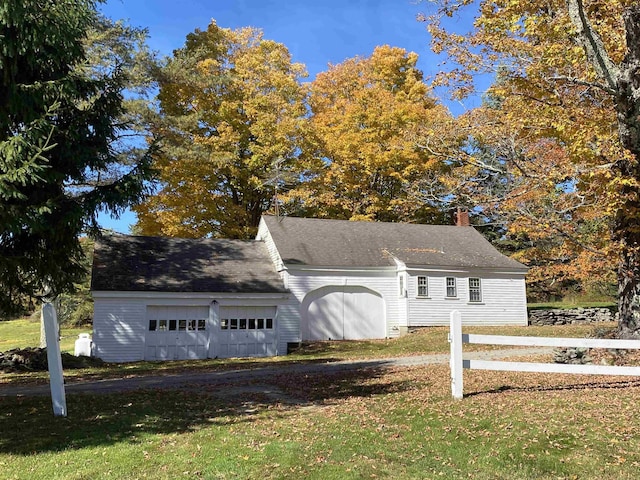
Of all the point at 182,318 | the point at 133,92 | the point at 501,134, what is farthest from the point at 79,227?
the point at 133,92

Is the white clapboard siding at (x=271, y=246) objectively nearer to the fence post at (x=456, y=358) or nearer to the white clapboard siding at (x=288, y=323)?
the white clapboard siding at (x=288, y=323)

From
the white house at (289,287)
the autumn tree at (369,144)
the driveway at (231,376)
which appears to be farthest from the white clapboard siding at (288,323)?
the autumn tree at (369,144)

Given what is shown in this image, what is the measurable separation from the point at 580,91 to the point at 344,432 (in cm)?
1059

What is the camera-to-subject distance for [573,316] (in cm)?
2833

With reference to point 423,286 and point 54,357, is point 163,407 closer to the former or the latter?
point 54,357

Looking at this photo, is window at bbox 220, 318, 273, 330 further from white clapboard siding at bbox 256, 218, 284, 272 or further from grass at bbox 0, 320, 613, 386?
white clapboard siding at bbox 256, 218, 284, 272

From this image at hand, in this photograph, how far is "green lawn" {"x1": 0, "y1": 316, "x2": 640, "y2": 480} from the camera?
5.54 m

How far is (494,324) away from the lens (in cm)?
2631

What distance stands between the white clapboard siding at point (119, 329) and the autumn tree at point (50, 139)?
32.4 ft

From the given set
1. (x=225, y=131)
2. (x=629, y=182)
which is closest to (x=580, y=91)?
(x=629, y=182)

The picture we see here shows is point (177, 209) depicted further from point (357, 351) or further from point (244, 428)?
point (244, 428)

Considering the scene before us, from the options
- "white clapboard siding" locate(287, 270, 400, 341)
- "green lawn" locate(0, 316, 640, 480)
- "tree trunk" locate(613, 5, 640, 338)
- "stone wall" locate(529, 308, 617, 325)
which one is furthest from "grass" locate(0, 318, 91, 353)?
"stone wall" locate(529, 308, 617, 325)

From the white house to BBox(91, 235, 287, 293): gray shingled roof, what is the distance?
47 mm

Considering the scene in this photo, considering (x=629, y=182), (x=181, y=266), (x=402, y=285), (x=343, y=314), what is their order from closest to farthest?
(x=629, y=182)
(x=181, y=266)
(x=343, y=314)
(x=402, y=285)
